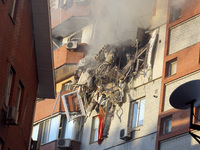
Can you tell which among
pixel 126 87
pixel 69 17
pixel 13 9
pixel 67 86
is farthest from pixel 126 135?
pixel 69 17

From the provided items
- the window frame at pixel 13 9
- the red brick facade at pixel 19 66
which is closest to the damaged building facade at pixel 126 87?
the red brick facade at pixel 19 66

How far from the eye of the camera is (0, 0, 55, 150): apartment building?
52.0 feet

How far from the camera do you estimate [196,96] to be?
42.5 feet

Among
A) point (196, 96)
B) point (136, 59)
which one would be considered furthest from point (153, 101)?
point (196, 96)

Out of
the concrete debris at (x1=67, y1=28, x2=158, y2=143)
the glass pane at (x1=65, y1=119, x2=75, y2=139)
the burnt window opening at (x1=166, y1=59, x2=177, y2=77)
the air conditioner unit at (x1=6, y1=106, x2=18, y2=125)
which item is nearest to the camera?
the air conditioner unit at (x1=6, y1=106, x2=18, y2=125)

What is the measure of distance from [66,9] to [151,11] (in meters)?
7.17

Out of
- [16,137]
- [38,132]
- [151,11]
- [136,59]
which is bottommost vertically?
[16,137]

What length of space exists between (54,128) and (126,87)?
18.2 ft

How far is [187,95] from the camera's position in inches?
519

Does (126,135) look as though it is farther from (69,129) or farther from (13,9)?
(13,9)

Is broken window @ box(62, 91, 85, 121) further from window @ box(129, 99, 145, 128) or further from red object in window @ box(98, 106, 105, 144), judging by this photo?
window @ box(129, 99, 145, 128)

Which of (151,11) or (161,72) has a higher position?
(151,11)

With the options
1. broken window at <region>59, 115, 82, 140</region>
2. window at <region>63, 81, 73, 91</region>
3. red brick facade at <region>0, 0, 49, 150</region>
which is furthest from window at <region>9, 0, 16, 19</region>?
window at <region>63, 81, 73, 91</region>

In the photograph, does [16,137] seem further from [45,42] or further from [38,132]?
[38,132]
